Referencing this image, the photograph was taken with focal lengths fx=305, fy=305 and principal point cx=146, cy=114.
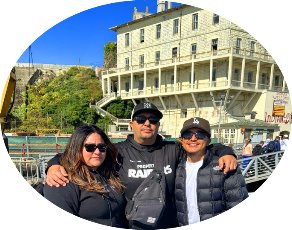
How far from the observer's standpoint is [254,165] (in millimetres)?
3018

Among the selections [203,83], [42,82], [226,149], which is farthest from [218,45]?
[42,82]

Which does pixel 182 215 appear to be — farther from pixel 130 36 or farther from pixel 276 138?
pixel 130 36

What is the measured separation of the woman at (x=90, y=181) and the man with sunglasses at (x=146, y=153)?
8 cm

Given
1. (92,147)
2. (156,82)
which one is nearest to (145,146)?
(92,147)

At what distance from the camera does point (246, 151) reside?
2820 mm

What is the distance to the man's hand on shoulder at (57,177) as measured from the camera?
1.92 metres

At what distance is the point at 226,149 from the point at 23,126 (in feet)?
5.71

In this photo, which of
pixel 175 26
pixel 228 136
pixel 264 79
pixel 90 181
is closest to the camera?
pixel 90 181

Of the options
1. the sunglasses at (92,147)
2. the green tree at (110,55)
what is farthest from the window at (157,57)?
the sunglasses at (92,147)

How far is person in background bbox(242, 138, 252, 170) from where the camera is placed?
9.02ft

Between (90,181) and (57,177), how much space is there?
0.21 meters

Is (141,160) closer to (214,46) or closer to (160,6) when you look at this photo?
(214,46)

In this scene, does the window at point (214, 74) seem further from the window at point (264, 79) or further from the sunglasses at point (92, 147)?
the sunglasses at point (92, 147)

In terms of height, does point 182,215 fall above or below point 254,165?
below
